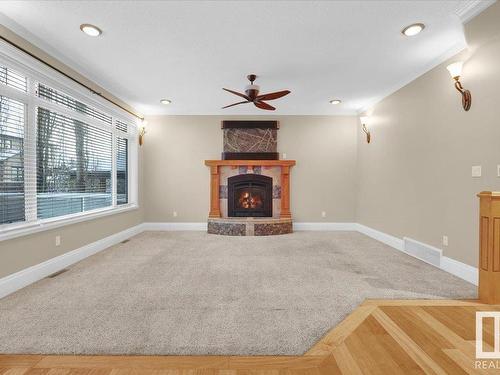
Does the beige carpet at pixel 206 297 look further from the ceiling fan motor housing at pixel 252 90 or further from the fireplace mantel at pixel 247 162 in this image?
the ceiling fan motor housing at pixel 252 90

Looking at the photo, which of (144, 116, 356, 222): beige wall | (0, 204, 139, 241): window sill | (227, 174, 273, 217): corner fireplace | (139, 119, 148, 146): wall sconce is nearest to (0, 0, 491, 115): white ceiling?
(139, 119, 148, 146): wall sconce

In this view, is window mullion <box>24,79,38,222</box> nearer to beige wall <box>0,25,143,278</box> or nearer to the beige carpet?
beige wall <box>0,25,143,278</box>

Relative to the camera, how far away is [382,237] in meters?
4.92

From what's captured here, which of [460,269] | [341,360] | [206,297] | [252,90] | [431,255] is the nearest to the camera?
[341,360]

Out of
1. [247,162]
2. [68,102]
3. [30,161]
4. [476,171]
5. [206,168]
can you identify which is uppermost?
[68,102]

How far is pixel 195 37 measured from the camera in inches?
117

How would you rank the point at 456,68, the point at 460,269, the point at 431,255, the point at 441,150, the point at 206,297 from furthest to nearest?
1. the point at 431,255
2. the point at 441,150
3. the point at 460,269
4. the point at 456,68
5. the point at 206,297

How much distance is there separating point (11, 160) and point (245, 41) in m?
2.74

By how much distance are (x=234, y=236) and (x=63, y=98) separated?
3.55 meters

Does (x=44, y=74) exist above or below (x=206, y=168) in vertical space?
above

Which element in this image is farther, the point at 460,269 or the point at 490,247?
the point at 460,269

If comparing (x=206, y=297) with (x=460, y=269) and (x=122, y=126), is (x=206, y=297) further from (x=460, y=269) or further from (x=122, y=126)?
(x=122, y=126)

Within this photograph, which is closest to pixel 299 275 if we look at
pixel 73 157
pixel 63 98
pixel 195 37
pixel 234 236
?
pixel 234 236

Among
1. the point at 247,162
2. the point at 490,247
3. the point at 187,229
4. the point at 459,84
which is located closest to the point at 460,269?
the point at 490,247
